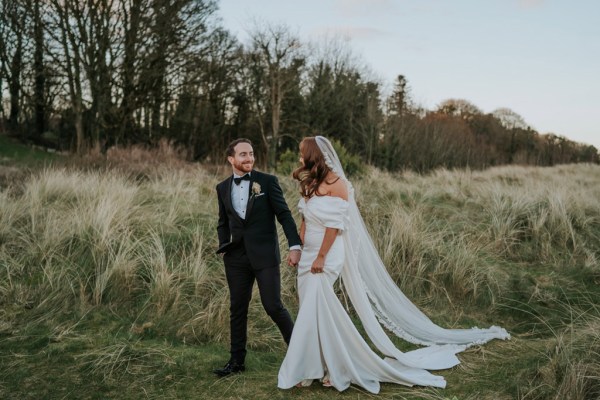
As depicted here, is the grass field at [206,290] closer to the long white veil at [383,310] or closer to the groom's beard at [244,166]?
the long white veil at [383,310]

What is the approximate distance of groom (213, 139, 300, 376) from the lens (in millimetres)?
3707

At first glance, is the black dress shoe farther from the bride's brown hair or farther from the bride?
the bride's brown hair

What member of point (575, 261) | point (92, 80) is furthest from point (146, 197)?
point (92, 80)

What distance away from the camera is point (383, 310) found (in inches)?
182

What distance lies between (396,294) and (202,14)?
19044 mm

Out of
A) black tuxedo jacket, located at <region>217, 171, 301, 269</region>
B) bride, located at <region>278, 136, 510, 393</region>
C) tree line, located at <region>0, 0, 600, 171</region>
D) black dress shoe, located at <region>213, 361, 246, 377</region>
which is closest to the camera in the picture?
bride, located at <region>278, 136, 510, 393</region>

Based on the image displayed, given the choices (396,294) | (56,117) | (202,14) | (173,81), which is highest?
(202,14)

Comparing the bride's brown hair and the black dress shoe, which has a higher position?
the bride's brown hair

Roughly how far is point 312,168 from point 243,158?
51cm

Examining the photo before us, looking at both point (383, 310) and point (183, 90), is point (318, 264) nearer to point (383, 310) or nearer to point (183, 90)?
point (383, 310)

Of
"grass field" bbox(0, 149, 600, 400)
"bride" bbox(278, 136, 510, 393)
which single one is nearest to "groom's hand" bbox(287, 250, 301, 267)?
"bride" bbox(278, 136, 510, 393)

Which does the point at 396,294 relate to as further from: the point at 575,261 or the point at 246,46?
the point at 246,46

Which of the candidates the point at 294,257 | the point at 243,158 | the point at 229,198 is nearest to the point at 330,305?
the point at 294,257

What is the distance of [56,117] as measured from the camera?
26656 mm
